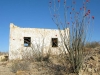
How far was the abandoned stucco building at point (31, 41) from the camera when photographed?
14.7 m

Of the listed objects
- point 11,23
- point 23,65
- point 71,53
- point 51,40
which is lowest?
point 23,65

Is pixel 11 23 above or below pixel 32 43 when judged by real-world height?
above

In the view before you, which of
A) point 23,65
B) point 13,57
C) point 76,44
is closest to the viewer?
point 76,44

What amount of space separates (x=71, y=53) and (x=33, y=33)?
872 cm

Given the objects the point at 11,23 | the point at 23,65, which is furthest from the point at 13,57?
the point at 23,65

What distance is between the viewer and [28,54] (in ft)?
48.2

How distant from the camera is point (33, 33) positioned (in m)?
15.3

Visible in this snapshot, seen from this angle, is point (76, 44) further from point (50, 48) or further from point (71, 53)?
point (50, 48)

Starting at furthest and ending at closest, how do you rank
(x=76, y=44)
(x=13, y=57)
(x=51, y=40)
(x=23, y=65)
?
(x=51, y=40) → (x=13, y=57) → (x=23, y=65) → (x=76, y=44)

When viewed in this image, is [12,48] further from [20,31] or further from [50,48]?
[50,48]

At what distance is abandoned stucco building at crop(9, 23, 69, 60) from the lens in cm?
1466

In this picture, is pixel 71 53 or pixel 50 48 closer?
pixel 71 53

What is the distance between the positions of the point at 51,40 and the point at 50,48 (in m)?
0.76

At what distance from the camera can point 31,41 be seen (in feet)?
49.7
